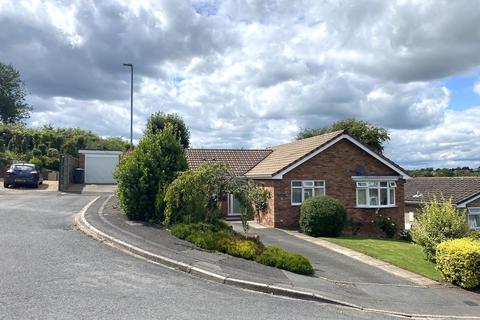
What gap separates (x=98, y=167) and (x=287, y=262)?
31.3m

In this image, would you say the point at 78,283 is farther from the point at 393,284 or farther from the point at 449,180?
the point at 449,180

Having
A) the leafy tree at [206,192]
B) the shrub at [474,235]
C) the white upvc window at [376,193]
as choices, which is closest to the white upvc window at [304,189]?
the white upvc window at [376,193]

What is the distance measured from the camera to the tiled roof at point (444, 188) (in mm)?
37297

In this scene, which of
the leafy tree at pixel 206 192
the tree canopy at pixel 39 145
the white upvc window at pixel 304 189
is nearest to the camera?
the leafy tree at pixel 206 192

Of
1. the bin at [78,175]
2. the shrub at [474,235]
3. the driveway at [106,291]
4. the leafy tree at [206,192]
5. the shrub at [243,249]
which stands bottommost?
the driveway at [106,291]

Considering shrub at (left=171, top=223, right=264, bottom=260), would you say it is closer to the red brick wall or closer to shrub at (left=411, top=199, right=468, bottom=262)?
shrub at (left=411, top=199, right=468, bottom=262)

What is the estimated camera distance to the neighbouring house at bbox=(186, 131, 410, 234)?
953 inches

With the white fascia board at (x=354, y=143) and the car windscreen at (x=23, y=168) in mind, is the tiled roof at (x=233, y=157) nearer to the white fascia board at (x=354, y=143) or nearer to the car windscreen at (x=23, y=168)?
the white fascia board at (x=354, y=143)

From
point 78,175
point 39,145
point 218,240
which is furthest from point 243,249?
point 39,145

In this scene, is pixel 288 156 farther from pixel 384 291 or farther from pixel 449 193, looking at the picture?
pixel 449 193

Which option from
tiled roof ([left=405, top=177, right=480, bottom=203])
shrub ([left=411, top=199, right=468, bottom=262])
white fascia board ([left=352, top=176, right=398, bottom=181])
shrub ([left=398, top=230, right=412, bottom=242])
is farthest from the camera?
tiled roof ([left=405, top=177, right=480, bottom=203])

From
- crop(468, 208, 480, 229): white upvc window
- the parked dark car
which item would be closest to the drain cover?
the parked dark car

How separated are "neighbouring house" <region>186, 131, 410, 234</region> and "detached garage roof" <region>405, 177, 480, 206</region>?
1052 centimetres

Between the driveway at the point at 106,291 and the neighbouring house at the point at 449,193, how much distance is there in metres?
26.7
